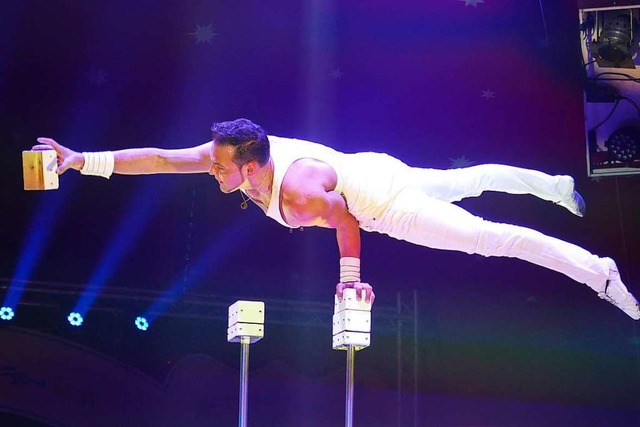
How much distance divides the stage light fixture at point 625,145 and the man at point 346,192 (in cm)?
118

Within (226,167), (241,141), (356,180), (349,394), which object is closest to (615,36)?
(356,180)

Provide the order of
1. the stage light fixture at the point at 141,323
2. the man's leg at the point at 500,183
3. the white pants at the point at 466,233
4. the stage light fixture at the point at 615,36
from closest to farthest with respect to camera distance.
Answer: the white pants at the point at 466,233 → the man's leg at the point at 500,183 → the stage light fixture at the point at 615,36 → the stage light fixture at the point at 141,323

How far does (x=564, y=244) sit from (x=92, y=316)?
3059 millimetres

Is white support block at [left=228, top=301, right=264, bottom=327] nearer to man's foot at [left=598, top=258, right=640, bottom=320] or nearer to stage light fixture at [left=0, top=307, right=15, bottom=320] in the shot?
man's foot at [left=598, top=258, right=640, bottom=320]

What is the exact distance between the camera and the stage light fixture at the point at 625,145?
19.5 ft

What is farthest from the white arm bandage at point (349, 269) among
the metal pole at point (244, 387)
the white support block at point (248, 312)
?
the metal pole at point (244, 387)

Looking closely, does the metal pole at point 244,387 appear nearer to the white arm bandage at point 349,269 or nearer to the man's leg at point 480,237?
the white arm bandage at point 349,269

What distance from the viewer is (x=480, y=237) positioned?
4863 mm

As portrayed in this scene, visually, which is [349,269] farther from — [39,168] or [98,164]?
[39,168]

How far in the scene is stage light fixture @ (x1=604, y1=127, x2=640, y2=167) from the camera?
234 inches

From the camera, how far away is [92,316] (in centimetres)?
612

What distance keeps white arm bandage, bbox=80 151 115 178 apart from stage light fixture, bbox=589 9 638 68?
9.90ft

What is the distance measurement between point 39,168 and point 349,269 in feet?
5.20

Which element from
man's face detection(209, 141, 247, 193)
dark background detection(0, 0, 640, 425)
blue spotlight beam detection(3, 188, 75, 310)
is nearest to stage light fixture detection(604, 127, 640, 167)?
dark background detection(0, 0, 640, 425)
